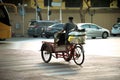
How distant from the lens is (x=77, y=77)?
517 inches

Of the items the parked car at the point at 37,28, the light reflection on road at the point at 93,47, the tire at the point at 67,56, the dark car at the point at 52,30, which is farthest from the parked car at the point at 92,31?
the tire at the point at 67,56

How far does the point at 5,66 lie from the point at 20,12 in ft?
115

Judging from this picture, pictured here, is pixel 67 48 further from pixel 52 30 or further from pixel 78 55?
pixel 52 30

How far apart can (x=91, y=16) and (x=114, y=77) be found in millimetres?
46935

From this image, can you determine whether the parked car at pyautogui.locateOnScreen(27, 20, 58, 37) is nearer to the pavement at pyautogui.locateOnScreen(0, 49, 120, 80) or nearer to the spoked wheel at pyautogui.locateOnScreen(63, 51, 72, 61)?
the pavement at pyautogui.locateOnScreen(0, 49, 120, 80)

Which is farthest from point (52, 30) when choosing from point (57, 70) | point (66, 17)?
point (57, 70)

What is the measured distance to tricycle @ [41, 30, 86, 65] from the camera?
16922 millimetres

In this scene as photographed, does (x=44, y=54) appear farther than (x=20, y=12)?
No

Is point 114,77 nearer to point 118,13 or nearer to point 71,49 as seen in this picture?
point 71,49

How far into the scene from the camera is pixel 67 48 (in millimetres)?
17500

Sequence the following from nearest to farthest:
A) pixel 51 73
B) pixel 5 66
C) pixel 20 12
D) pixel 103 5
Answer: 1. pixel 51 73
2. pixel 5 66
3. pixel 20 12
4. pixel 103 5

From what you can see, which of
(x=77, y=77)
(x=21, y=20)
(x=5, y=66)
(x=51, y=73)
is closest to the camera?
(x=77, y=77)

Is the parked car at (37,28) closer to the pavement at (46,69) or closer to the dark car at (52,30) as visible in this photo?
the dark car at (52,30)

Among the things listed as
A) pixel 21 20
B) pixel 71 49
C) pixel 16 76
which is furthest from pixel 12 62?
pixel 21 20
